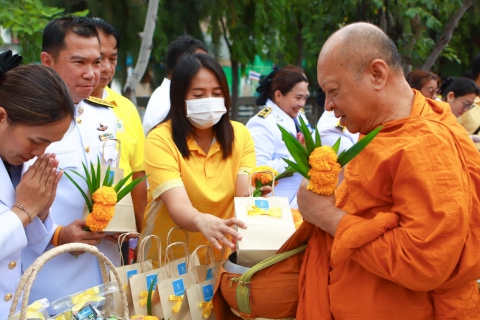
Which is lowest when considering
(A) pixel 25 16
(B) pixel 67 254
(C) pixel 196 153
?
(B) pixel 67 254

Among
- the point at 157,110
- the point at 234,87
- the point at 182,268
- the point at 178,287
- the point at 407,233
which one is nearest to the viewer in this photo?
the point at 407,233

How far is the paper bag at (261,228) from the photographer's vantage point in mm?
2426

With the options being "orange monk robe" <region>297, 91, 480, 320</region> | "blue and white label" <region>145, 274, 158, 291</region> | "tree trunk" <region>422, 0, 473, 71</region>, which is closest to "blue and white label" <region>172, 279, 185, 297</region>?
"blue and white label" <region>145, 274, 158, 291</region>

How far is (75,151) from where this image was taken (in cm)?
290

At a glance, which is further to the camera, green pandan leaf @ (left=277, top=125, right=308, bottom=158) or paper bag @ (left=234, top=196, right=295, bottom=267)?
paper bag @ (left=234, top=196, right=295, bottom=267)

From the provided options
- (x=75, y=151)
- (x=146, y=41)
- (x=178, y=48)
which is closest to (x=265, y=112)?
(x=178, y=48)

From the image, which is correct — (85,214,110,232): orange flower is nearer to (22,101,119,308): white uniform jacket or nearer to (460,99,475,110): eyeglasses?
(22,101,119,308): white uniform jacket

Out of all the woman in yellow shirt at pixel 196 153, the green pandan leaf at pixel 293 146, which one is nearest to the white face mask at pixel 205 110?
the woman in yellow shirt at pixel 196 153

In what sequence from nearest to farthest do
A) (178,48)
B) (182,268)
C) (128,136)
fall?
(182,268)
(128,136)
(178,48)

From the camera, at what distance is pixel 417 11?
841cm

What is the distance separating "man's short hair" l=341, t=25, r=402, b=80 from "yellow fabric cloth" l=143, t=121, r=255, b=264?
1.27m

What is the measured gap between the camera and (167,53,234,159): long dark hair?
10.4ft

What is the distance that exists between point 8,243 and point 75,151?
843 mm

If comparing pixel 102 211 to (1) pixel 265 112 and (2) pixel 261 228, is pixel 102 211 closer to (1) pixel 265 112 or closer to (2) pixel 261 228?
(2) pixel 261 228
